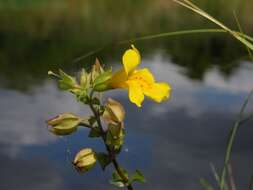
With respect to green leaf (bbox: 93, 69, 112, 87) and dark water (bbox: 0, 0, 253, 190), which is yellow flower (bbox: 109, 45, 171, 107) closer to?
green leaf (bbox: 93, 69, 112, 87)

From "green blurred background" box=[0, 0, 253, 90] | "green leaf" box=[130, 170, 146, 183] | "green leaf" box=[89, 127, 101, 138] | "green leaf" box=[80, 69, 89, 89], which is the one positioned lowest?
"green leaf" box=[130, 170, 146, 183]

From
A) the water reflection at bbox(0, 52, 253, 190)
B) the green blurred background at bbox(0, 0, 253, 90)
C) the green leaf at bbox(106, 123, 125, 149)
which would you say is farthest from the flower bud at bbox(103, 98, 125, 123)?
the green blurred background at bbox(0, 0, 253, 90)

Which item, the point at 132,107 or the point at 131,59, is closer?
the point at 131,59

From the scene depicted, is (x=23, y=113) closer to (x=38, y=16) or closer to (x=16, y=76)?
(x=16, y=76)

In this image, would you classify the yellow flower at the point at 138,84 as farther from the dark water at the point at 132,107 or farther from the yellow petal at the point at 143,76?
the dark water at the point at 132,107

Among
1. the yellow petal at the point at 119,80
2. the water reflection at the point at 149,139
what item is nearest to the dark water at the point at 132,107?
the water reflection at the point at 149,139

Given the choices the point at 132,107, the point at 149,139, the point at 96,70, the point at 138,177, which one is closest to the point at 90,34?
the point at 132,107

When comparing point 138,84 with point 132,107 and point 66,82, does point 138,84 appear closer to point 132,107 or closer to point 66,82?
point 66,82
